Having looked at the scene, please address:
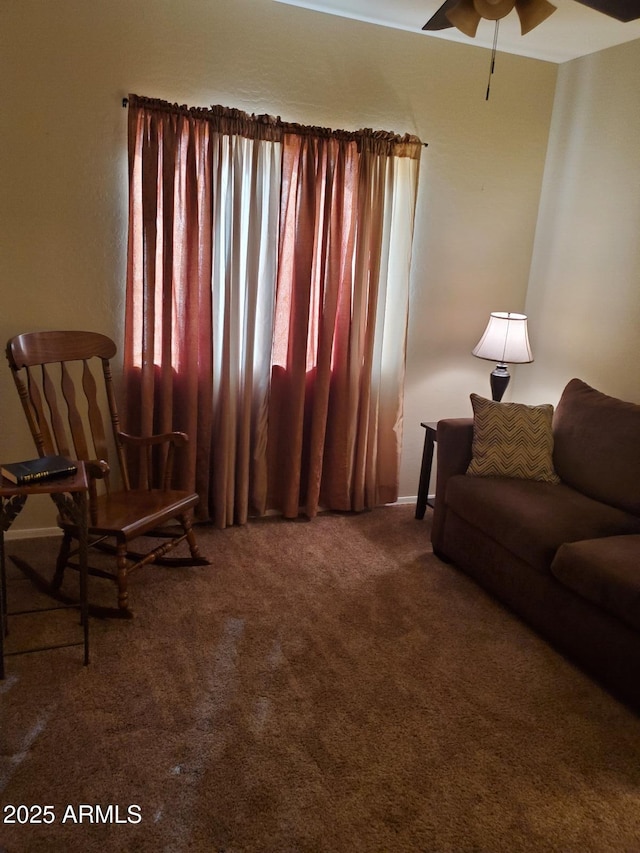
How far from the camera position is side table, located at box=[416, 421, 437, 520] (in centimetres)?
360

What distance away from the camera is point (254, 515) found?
11.8 feet

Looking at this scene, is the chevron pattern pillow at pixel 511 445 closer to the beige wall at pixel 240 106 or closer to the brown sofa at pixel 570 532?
the brown sofa at pixel 570 532

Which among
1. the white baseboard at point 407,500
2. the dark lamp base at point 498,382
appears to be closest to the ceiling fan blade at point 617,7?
the dark lamp base at point 498,382

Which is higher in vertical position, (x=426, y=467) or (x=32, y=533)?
(x=426, y=467)

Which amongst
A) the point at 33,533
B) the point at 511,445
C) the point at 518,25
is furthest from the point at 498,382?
the point at 33,533

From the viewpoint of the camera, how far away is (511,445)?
122 inches

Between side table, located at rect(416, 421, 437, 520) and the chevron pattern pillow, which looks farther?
side table, located at rect(416, 421, 437, 520)

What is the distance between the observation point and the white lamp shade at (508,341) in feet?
11.5

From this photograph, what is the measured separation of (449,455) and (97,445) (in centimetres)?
168

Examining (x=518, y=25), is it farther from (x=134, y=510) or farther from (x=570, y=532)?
(x=134, y=510)

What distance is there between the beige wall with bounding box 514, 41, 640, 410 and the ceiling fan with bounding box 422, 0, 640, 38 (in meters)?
1.26

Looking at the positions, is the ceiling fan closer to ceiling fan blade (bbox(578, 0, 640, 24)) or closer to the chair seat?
ceiling fan blade (bbox(578, 0, 640, 24))

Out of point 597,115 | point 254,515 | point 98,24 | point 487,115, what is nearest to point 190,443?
point 254,515

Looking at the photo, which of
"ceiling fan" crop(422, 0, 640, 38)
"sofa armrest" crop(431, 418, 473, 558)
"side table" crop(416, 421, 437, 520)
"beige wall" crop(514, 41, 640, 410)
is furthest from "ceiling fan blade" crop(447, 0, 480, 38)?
"side table" crop(416, 421, 437, 520)
